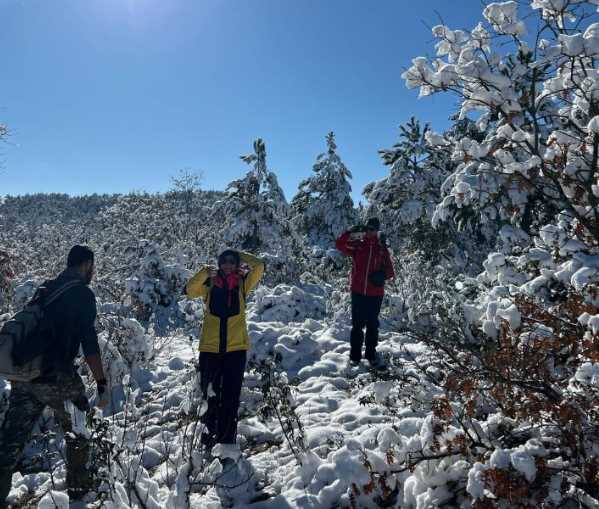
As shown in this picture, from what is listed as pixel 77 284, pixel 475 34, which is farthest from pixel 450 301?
pixel 77 284

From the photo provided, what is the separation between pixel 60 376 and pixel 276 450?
7.23 ft

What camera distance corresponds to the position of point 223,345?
4273mm

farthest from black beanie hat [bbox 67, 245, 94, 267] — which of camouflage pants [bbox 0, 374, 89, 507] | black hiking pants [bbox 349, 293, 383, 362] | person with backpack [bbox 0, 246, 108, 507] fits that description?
black hiking pants [bbox 349, 293, 383, 362]

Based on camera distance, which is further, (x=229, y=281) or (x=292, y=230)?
(x=292, y=230)

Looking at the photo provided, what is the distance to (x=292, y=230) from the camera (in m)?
18.0

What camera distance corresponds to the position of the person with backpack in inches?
128

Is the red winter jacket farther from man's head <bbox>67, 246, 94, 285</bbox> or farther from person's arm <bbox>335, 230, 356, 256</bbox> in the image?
→ man's head <bbox>67, 246, 94, 285</bbox>

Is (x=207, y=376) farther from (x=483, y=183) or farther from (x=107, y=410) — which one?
(x=483, y=183)

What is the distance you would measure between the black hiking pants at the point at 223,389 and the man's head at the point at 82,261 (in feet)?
4.57

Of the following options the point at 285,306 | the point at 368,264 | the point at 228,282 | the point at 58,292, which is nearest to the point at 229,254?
the point at 228,282

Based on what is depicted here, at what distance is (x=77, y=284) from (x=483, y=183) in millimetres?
3417

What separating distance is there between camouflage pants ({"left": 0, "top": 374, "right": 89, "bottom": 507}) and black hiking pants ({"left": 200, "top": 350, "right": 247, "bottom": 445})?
119 centimetres

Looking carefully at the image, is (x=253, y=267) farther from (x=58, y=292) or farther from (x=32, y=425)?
(x=32, y=425)

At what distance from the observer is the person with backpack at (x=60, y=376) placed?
3.24 m
